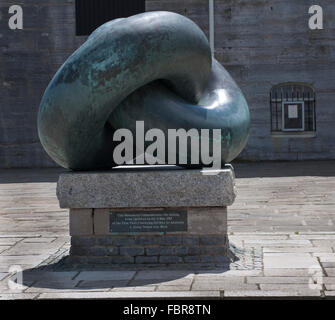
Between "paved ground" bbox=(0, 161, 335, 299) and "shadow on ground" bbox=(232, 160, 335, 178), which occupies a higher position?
"shadow on ground" bbox=(232, 160, 335, 178)

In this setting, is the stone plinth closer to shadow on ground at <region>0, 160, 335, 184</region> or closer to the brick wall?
shadow on ground at <region>0, 160, 335, 184</region>

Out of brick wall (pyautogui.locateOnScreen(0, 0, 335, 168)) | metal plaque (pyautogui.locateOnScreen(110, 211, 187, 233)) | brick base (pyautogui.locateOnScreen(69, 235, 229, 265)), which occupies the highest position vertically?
brick wall (pyautogui.locateOnScreen(0, 0, 335, 168))

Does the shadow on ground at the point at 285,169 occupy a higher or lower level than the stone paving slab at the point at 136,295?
higher

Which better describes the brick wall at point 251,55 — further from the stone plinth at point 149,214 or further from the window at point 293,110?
the stone plinth at point 149,214

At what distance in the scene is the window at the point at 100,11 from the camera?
1678cm

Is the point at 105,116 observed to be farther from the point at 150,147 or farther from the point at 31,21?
the point at 31,21

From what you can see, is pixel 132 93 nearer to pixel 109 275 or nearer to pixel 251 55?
pixel 109 275

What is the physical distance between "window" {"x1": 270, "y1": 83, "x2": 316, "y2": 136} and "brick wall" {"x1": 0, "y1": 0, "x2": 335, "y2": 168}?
242 mm

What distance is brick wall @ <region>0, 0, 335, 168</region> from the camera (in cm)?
1670

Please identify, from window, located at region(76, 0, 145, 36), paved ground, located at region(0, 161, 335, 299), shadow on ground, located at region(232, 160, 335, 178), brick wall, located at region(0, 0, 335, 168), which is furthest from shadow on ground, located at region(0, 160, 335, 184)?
window, located at region(76, 0, 145, 36)

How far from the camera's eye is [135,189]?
17.4ft

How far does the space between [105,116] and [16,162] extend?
12795 millimetres

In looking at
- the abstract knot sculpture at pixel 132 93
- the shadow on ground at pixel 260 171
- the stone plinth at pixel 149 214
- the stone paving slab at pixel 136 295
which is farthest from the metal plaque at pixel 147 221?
the shadow on ground at pixel 260 171

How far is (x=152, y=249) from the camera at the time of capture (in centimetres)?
540
